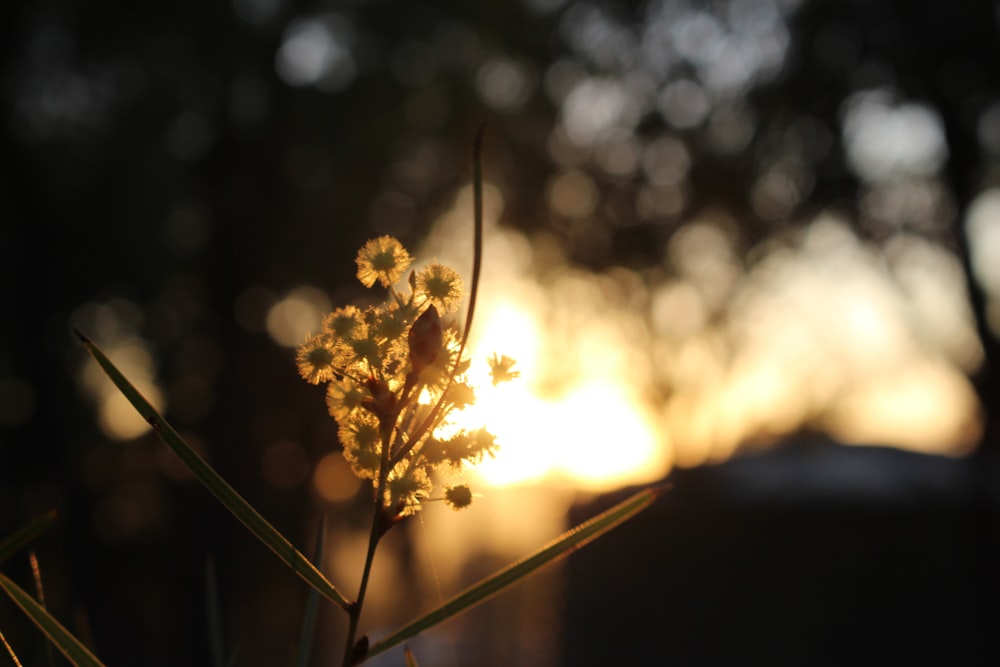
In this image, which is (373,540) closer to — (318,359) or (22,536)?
(318,359)

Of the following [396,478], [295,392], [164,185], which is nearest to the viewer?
[396,478]

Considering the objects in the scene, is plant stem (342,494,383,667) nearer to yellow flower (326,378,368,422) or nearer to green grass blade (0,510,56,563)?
yellow flower (326,378,368,422)

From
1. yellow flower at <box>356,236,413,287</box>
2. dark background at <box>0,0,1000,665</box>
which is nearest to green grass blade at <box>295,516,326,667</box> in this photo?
yellow flower at <box>356,236,413,287</box>

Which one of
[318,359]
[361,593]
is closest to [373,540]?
[361,593]

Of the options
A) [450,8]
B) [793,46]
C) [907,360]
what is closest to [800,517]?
[907,360]

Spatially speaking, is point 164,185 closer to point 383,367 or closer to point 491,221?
point 491,221

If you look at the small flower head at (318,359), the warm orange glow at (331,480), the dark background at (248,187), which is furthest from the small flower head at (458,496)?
the warm orange glow at (331,480)

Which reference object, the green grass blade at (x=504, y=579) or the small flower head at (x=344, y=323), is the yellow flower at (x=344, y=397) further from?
the green grass blade at (x=504, y=579)
